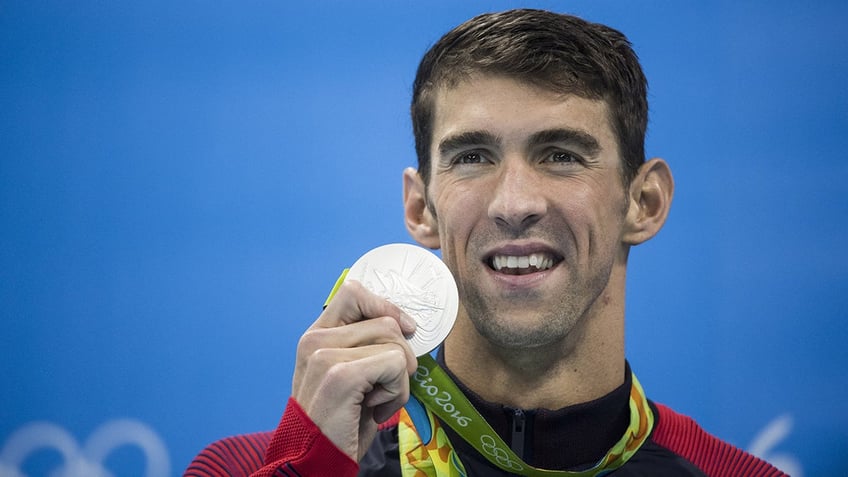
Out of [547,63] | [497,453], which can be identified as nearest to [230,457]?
[497,453]

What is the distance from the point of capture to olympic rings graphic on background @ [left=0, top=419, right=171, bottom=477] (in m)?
3.08

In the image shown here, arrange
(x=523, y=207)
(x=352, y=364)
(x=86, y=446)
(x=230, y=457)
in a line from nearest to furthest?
(x=352, y=364) < (x=523, y=207) < (x=230, y=457) < (x=86, y=446)

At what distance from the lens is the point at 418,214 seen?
8.52 feet

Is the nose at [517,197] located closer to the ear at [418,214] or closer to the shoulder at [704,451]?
the ear at [418,214]

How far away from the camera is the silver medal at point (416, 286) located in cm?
204

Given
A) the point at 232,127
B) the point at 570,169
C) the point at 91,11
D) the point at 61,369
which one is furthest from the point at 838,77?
the point at 61,369

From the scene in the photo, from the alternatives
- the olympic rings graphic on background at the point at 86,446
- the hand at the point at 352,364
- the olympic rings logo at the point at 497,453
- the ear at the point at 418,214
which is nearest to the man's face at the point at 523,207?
the ear at the point at 418,214

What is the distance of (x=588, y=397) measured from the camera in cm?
243

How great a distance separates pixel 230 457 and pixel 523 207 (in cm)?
102

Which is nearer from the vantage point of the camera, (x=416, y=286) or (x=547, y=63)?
(x=416, y=286)

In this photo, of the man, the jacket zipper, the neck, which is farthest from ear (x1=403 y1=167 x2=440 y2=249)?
the jacket zipper

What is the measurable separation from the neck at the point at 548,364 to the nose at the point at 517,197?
0.33 meters

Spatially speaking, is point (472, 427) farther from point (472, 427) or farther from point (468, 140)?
point (468, 140)

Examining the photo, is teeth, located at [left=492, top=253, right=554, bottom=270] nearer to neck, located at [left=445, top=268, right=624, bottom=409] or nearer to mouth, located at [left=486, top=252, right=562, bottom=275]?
mouth, located at [left=486, top=252, right=562, bottom=275]
